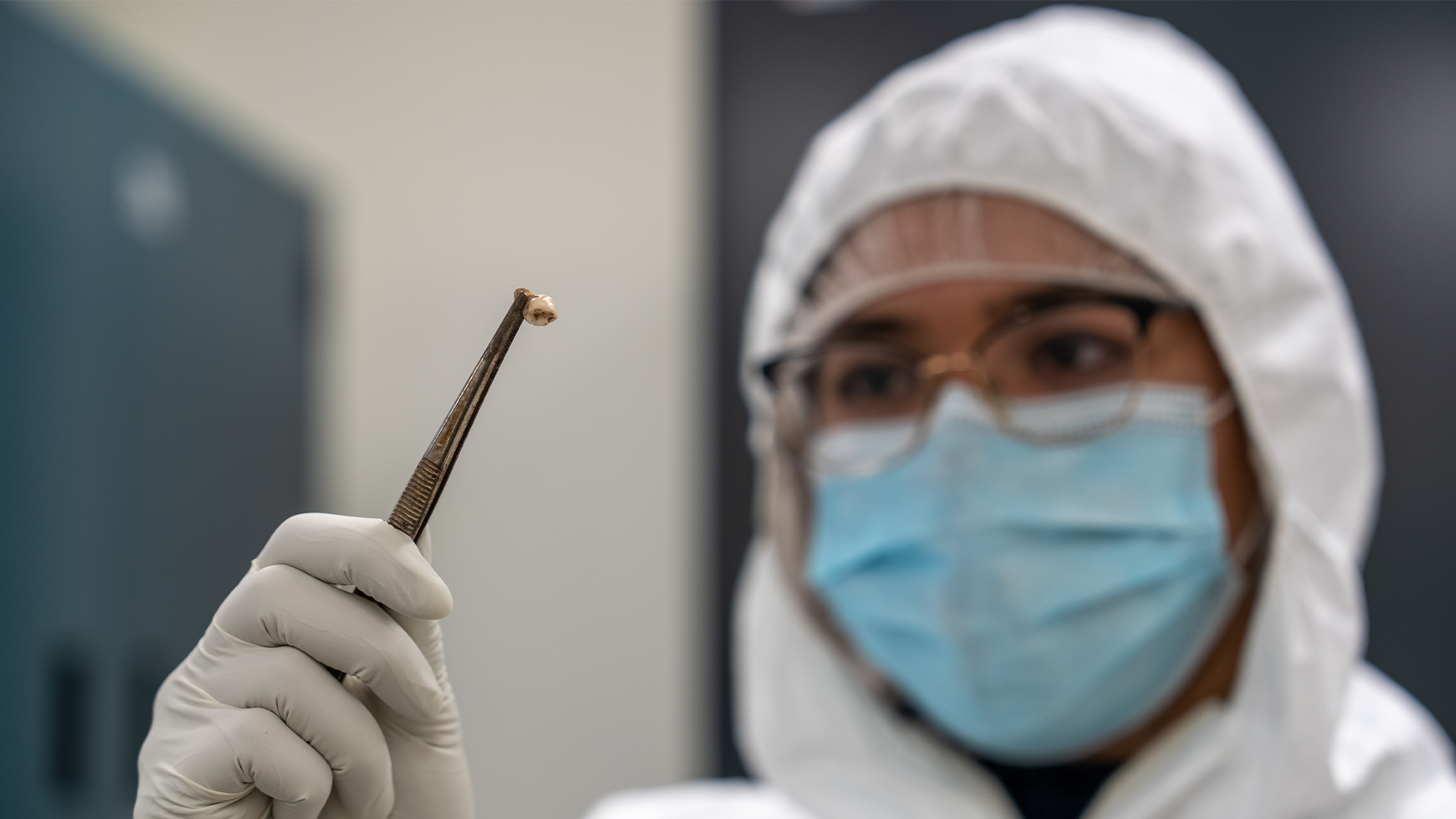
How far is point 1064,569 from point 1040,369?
0.60 feet

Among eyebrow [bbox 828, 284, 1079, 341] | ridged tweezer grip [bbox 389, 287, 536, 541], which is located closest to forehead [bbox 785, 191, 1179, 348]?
eyebrow [bbox 828, 284, 1079, 341]

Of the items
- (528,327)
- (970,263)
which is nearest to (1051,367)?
(970,263)

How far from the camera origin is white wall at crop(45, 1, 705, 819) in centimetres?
154

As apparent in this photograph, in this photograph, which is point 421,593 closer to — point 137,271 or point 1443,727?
point 137,271

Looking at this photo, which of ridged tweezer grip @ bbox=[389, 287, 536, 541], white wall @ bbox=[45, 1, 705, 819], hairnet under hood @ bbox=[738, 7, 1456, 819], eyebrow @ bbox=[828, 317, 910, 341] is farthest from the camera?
white wall @ bbox=[45, 1, 705, 819]

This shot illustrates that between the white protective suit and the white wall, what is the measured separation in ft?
1.85

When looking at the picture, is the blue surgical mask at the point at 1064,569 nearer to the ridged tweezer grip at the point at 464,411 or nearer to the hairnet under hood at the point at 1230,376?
the hairnet under hood at the point at 1230,376

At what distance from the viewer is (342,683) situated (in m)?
0.48

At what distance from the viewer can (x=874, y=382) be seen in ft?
3.10

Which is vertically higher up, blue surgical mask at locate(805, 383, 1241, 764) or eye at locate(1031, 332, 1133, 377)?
eye at locate(1031, 332, 1133, 377)

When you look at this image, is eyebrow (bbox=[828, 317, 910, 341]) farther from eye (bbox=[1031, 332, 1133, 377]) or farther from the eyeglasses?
eye (bbox=[1031, 332, 1133, 377])

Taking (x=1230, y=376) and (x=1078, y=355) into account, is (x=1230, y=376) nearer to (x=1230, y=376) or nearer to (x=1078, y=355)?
(x=1230, y=376)

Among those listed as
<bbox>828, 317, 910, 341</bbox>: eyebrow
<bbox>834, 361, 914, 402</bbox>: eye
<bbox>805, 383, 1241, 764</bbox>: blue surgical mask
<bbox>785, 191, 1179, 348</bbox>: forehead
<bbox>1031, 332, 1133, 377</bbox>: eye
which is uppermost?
<bbox>785, 191, 1179, 348</bbox>: forehead

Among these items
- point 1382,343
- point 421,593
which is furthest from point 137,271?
point 1382,343
